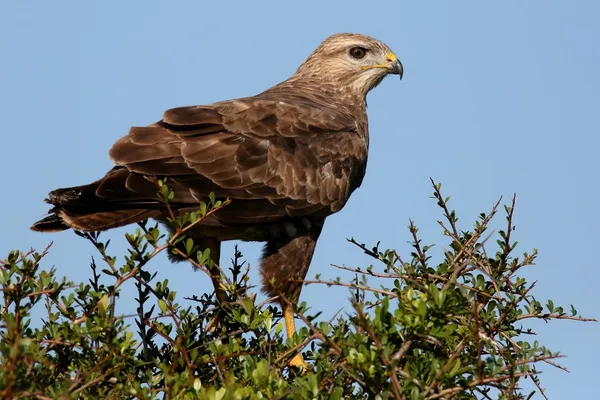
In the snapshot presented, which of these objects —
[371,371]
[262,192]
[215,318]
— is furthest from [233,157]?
[371,371]

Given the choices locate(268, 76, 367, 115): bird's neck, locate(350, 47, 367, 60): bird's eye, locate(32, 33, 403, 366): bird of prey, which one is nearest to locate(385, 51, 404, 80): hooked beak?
locate(350, 47, 367, 60): bird's eye

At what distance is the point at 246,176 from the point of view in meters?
6.83

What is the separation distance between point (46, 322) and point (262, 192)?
Result: 2.33 metres

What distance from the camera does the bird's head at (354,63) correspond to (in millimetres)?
9062

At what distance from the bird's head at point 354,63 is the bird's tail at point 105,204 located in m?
3.32

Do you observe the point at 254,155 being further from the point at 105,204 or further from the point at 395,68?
the point at 395,68

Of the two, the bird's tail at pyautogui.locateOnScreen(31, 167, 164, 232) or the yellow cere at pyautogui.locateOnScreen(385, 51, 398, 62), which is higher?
the yellow cere at pyautogui.locateOnScreen(385, 51, 398, 62)

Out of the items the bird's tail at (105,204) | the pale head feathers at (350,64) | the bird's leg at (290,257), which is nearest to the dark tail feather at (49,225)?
the bird's tail at (105,204)

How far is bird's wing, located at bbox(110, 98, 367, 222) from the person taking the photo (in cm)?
650

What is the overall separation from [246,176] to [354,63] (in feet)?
9.12

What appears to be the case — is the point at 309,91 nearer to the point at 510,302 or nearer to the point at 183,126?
the point at 183,126

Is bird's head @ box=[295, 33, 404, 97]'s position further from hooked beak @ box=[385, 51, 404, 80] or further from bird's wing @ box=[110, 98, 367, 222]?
bird's wing @ box=[110, 98, 367, 222]

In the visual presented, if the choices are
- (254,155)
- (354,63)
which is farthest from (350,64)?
(254,155)

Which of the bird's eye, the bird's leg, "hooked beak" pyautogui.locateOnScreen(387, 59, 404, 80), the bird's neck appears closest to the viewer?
the bird's leg
